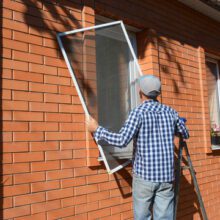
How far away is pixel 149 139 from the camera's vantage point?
9.73 ft

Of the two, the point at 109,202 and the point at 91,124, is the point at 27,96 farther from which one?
the point at 109,202

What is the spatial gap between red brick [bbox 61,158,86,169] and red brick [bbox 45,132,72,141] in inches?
8.4

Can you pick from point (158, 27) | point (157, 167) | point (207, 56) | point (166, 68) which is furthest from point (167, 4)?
point (157, 167)

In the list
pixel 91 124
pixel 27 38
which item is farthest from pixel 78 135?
pixel 27 38

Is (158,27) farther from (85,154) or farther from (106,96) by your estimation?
(85,154)

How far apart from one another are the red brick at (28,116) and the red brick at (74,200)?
762 millimetres

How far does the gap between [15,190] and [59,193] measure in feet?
1.45

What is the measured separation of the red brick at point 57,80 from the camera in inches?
121

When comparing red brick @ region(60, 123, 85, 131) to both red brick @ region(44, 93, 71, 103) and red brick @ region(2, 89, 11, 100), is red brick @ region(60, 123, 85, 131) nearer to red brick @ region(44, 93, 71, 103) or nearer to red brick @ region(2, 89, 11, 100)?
red brick @ region(44, 93, 71, 103)

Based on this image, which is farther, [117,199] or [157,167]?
[117,199]

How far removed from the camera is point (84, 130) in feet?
10.9

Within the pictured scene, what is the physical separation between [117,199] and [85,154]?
0.65 meters

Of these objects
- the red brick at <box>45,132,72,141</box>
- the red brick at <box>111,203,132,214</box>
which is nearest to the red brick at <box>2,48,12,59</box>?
the red brick at <box>45,132,72,141</box>

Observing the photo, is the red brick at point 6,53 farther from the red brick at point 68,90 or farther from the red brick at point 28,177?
the red brick at point 28,177
